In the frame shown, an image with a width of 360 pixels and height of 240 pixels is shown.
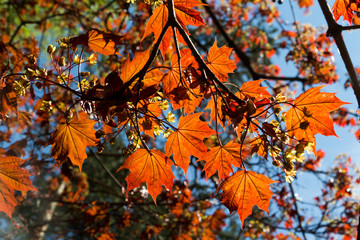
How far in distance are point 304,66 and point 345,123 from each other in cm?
201

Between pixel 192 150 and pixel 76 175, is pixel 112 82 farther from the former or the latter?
pixel 76 175

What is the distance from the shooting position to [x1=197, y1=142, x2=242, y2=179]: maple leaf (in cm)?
125

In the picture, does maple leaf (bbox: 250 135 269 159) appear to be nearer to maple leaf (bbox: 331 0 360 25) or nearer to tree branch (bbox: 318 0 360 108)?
tree branch (bbox: 318 0 360 108)

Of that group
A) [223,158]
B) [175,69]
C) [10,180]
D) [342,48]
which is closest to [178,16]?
[175,69]

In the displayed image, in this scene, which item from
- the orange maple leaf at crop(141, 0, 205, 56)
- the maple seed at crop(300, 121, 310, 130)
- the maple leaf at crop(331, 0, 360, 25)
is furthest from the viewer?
the maple leaf at crop(331, 0, 360, 25)

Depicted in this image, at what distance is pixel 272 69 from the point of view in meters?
6.86

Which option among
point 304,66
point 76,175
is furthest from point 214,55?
point 76,175

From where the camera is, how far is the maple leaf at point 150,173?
126 cm

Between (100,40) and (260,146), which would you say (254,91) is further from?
(100,40)

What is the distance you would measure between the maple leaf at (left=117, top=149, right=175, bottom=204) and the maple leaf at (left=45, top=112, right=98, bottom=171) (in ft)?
0.78

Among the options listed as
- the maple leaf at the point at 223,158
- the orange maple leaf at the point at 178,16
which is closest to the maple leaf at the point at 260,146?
the maple leaf at the point at 223,158

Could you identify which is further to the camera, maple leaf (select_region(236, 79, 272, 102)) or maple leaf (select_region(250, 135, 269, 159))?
maple leaf (select_region(236, 79, 272, 102))

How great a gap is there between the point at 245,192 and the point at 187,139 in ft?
1.33

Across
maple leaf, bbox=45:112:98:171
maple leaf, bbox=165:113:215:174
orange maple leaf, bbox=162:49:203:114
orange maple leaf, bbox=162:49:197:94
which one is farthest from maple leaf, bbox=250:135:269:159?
maple leaf, bbox=45:112:98:171
